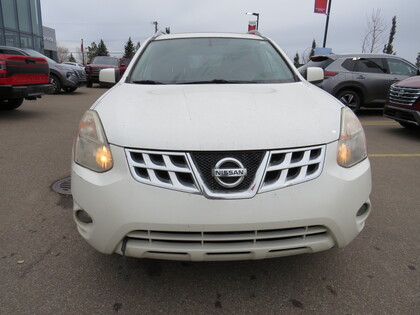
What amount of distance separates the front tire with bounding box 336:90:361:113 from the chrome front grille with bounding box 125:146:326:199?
302 inches

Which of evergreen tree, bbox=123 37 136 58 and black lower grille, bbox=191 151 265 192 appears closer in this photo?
black lower grille, bbox=191 151 265 192

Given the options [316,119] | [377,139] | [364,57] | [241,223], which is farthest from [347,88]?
[241,223]

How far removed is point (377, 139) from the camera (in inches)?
255

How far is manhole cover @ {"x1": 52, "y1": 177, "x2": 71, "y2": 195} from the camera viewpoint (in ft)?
11.4

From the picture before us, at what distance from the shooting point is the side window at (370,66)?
8.76 metres

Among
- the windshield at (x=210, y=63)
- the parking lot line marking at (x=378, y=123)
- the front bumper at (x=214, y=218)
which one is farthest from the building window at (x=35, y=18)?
the front bumper at (x=214, y=218)

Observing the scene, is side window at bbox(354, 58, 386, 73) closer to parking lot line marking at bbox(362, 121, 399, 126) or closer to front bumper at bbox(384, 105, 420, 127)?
parking lot line marking at bbox(362, 121, 399, 126)

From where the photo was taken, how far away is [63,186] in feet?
12.0

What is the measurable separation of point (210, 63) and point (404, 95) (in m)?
4.94

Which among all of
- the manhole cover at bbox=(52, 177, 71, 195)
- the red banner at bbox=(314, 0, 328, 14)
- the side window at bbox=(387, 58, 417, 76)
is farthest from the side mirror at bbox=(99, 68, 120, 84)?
the red banner at bbox=(314, 0, 328, 14)

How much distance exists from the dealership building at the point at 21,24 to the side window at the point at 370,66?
1980 cm

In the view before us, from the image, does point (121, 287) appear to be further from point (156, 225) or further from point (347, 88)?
point (347, 88)

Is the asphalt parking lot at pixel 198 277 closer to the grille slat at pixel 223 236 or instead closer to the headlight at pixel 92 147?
the grille slat at pixel 223 236

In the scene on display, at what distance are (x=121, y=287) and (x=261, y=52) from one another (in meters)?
2.40
